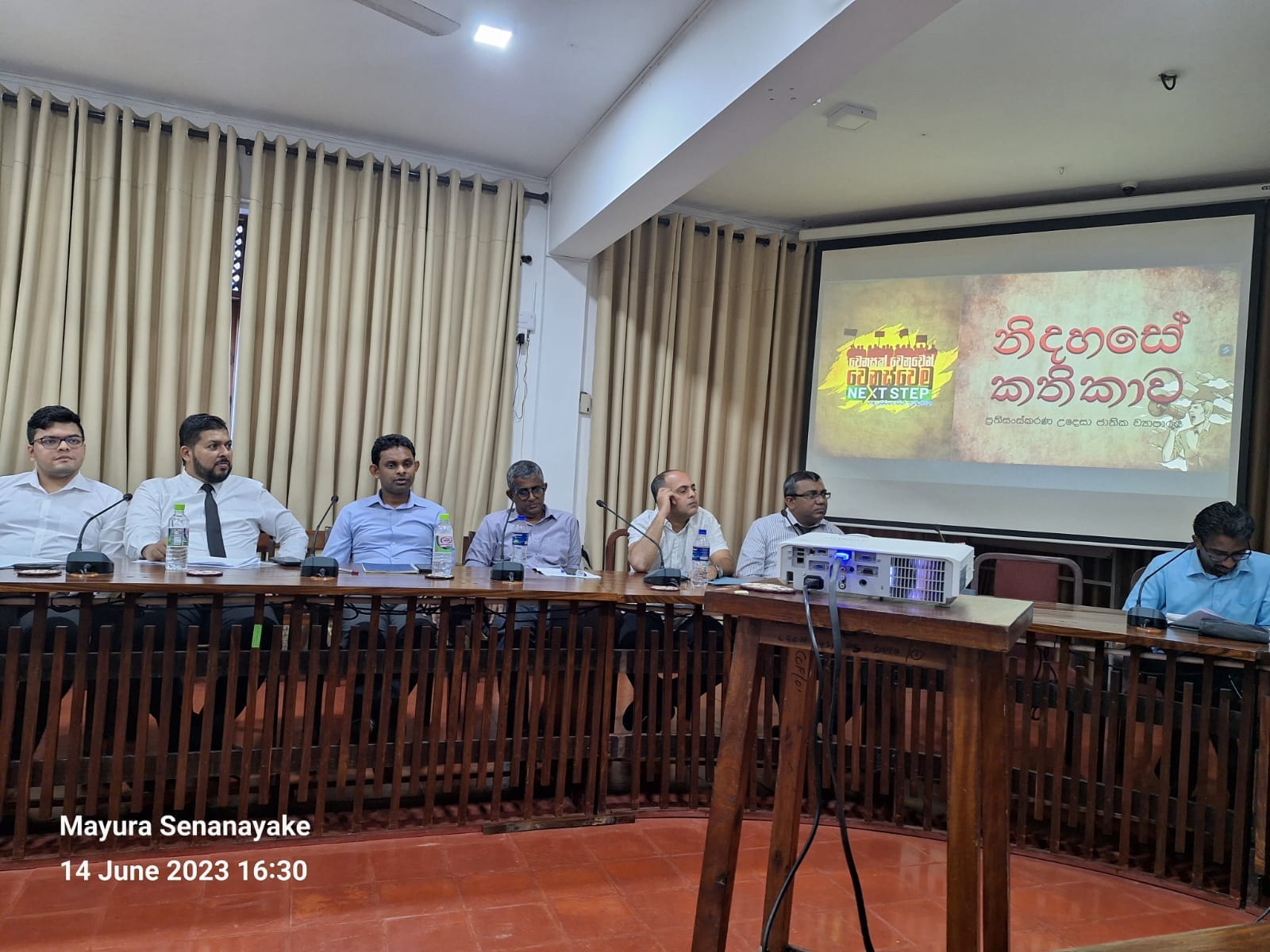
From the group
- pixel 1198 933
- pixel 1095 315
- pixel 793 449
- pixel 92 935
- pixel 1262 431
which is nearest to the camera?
pixel 1198 933

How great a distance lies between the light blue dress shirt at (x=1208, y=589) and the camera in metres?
3.02

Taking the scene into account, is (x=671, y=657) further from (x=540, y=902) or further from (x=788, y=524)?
(x=788, y=524)

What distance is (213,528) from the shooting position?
325 cm

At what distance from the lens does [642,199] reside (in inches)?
151

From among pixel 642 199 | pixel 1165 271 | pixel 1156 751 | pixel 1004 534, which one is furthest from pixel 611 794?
pixel 1165 271

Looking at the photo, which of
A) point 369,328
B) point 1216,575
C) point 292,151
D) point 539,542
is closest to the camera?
point 1216,575

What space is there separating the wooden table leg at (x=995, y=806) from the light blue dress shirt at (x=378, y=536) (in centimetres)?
262

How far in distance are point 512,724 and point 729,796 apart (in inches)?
61.9

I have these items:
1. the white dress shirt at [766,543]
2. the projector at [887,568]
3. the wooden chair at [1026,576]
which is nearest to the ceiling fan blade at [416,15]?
the white dress shirt at [766,543]

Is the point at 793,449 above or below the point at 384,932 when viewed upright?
above

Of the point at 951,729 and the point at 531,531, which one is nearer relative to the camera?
the point at 951,729

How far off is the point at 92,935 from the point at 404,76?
327cm

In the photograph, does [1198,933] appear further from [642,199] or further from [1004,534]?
[1004,534]

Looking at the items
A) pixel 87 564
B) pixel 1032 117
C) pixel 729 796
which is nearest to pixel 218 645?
pixel 87 564
